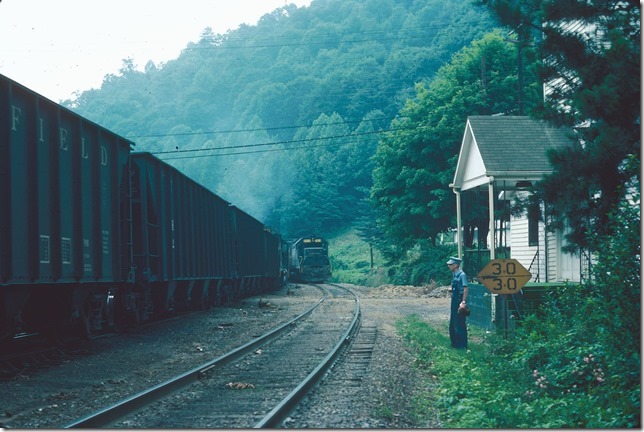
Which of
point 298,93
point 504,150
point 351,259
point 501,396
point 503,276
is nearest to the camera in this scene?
point 501,396

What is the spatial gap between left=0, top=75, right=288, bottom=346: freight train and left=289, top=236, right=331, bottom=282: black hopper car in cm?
3298

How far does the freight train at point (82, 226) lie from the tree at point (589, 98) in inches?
249

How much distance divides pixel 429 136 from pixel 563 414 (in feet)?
109

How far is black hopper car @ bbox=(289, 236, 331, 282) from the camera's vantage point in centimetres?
5578

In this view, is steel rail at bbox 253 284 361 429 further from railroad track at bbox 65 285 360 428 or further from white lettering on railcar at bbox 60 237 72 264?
white lettering on railcar at bbox 60 237 72 264

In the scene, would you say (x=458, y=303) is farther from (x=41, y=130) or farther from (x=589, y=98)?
(x=41, y=130)

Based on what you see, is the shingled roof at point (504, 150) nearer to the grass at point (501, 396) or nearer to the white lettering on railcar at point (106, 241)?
the grass at point (501, 396)

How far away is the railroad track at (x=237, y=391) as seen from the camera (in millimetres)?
7836

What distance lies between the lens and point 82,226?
41.6 ft

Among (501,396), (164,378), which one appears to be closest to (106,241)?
(164,378)

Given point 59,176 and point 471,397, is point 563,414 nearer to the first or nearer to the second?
point 471,397

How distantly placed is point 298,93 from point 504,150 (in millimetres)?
65381

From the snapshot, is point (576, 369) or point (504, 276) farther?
point (504, 276)

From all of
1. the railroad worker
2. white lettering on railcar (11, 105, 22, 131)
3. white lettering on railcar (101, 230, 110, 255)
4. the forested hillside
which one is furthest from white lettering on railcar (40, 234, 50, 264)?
the forested hillside
